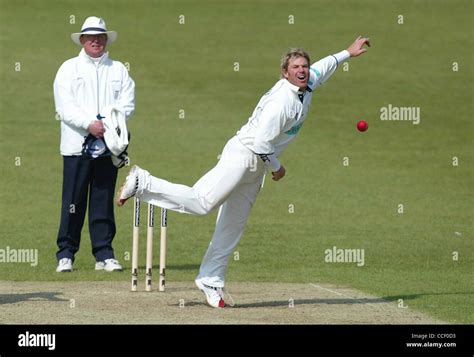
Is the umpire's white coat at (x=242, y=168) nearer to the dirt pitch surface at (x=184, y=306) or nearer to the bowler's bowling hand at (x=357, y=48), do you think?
the dirt pitch surface at (x=184, y=306)

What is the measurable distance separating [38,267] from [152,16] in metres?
22.1

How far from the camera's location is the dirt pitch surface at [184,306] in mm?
10750

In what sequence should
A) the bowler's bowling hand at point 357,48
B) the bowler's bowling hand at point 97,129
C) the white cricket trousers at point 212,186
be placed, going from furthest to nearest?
1. the bowler's bowling hand at point 97,129
2. the bowler's bowling hand at point 357,48
3. the white cricket trousers at point 212,186

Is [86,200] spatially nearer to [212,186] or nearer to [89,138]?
[89,138]

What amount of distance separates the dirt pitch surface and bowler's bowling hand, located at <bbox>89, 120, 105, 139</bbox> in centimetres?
163

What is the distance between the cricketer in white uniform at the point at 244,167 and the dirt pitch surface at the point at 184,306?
0.53 metres

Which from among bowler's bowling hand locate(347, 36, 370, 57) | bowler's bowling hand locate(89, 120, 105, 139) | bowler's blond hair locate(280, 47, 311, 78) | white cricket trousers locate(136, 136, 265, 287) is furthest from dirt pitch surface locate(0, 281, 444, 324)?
bowler's bowling hand locate(347, 36, 370, 57)

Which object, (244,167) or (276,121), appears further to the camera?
(244,167)

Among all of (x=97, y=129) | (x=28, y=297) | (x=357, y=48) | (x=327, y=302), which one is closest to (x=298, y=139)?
(x=97, y=129)

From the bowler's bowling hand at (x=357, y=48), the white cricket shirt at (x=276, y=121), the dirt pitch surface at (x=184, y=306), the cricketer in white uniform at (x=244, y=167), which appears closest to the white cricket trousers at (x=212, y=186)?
the cricketer in white uniform at (x=244, y=167)

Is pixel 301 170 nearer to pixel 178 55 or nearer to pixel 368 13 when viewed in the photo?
pixel 178 55

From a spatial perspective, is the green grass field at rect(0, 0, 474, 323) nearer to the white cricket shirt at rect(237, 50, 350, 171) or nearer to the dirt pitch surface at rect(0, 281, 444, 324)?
the dirt pitch surface at rect(0, 281, 444, 324)

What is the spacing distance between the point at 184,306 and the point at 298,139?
13.2m

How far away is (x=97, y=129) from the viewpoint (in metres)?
13.6
